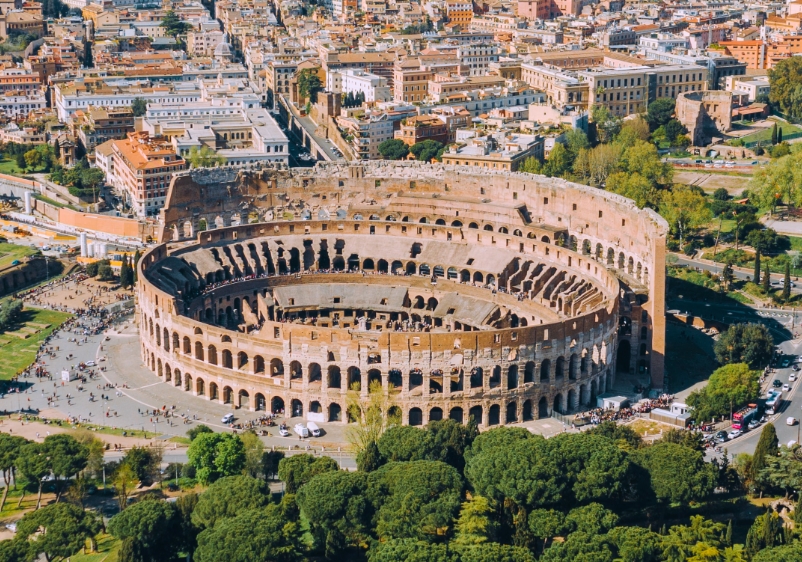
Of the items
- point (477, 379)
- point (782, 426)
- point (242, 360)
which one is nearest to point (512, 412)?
point (477, 379)

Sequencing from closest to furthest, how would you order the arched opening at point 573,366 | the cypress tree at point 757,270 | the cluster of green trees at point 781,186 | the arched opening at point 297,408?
the arched opening at point 297,408
the arched opening at point 573,366
the cypress tree at point 757,270
the cluster of green trees at point 781,186

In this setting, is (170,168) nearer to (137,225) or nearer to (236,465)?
(137,225)

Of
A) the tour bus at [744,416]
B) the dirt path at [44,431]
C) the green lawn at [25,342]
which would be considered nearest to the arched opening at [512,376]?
the tour bus at [744,416]

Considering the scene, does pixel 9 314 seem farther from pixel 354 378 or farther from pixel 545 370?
pixel 545 370

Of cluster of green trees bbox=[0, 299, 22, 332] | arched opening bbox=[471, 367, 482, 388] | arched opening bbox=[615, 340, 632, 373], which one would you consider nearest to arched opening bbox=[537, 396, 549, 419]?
arched opening bbox=[471, 367, 482, 388]

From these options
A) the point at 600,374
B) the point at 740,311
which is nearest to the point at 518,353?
the point at 600,374

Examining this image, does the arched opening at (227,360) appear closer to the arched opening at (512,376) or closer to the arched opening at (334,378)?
the arched opening at (334,378)
